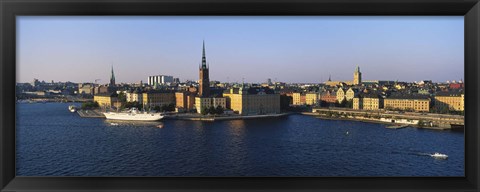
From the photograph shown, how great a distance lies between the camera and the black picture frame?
103 centimetres

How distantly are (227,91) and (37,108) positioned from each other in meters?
6.33

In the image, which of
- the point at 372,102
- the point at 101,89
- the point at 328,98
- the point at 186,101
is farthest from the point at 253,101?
the point at 101,89

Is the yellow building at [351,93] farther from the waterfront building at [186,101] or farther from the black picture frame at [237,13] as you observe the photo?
the black picture frame at [237,13]

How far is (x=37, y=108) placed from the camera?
40.5 feet

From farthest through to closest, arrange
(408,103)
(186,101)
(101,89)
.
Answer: (186,101) → (101,89) → (408,103)

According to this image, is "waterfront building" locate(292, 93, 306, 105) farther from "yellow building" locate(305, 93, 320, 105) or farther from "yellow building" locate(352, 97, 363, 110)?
"yellow building" locate(352, 97, 363, 110)

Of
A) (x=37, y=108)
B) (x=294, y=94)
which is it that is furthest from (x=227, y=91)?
(x=37, y=108)

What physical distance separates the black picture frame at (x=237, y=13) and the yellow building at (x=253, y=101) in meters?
12.0

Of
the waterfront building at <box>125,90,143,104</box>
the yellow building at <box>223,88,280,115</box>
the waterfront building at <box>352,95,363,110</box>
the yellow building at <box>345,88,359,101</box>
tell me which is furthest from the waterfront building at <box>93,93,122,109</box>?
the waterfront building at <box>352,95,363,110</box>

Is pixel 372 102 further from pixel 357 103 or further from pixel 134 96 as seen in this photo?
pixel 134 96

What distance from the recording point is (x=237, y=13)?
1.04 m

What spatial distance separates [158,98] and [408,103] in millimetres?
7854

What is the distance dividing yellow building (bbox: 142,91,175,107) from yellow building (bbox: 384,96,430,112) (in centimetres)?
692
